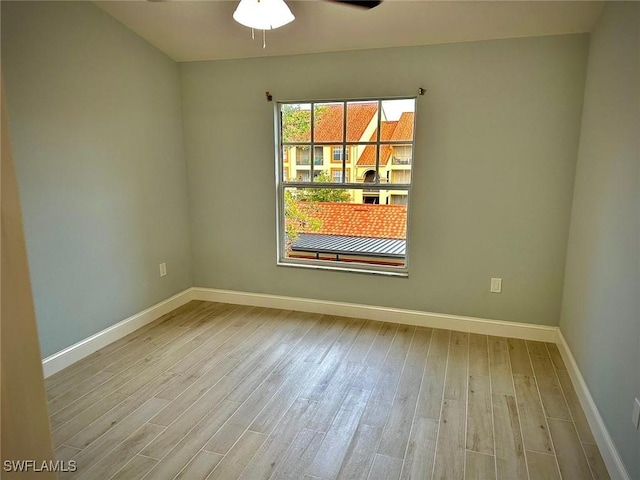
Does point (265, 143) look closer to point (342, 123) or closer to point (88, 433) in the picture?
point (342, 123)

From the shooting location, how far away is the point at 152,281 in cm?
336

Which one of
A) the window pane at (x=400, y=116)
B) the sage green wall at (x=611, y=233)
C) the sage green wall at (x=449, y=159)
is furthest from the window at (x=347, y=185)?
the sage green wall at (x=611, y=233)

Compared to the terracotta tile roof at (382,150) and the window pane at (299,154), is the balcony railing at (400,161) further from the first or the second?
the window pane at (299,154)

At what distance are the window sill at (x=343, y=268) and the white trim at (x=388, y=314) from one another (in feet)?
1.01

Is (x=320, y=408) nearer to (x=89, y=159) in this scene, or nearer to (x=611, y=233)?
(x=611, y=233)

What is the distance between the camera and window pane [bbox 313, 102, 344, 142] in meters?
3.22

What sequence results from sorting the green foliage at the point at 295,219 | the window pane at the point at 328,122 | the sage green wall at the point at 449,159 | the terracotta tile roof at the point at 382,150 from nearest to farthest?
the sage green wall at the point at 449,159 → the terracotta tile roof at the point at 382,150 → the window pane at the point at 328,122 → the green foliage at the point at 295,219

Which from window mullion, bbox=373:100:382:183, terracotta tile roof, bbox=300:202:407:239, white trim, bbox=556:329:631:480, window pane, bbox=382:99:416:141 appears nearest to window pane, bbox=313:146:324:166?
terracotta tile roof, bbox=300:202:407:239

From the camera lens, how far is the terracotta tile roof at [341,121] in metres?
3.14

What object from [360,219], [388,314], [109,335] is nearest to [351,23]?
[360,219]

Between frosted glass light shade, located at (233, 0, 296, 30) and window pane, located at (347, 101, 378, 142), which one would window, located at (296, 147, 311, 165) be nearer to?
window pane, located at (347, 101, 378, 142)

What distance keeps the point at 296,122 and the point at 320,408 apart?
2339 millimetres

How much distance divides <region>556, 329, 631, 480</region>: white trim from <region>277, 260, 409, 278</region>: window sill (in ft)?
4.21

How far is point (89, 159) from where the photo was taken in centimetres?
268
